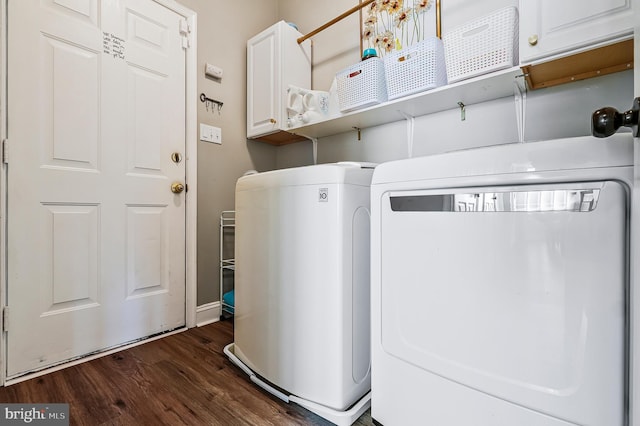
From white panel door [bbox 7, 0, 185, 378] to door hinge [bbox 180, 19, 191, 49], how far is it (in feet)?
0.09

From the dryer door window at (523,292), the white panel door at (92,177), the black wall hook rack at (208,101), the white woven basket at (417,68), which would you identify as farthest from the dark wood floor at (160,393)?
the black wall hook rack at (208,101)

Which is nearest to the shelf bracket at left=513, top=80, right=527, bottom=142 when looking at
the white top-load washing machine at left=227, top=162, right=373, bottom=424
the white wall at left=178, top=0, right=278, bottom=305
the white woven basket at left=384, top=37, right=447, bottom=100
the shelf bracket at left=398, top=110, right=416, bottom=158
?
the white woven basket at left=384, top=37, right=447, bottom=100

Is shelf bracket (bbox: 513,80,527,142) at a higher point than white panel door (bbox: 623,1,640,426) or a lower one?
higher

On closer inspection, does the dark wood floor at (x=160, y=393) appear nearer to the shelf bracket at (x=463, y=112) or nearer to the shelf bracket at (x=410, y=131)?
the shelf bracket at (x=410, y=131)

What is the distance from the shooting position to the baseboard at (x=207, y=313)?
1.83 meters

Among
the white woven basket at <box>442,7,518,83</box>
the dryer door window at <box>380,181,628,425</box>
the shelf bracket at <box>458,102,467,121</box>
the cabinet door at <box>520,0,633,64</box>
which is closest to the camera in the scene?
the dryer door window at <box>380,181,628,425</box>

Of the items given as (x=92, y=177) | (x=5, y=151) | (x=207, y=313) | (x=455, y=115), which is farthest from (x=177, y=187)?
(x=455, y=115)

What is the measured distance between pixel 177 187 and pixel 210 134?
1.40 ft

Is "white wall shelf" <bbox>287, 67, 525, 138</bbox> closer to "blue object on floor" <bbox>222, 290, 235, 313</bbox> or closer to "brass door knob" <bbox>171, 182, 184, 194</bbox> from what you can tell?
"brass door knob" <bbox>171, 182, 184, 194</bbox>

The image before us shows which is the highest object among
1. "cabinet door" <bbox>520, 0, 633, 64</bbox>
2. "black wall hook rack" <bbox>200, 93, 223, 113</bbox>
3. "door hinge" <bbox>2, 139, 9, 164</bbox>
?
"black wall hook rack" <bbox>200, 93, 223, 113</bbox>

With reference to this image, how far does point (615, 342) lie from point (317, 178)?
797 mm

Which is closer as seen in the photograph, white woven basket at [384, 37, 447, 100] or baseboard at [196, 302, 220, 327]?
white woven basket at [384, 37, 447, 100]

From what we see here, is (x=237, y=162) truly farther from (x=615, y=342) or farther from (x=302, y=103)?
(x=615, y=342)
